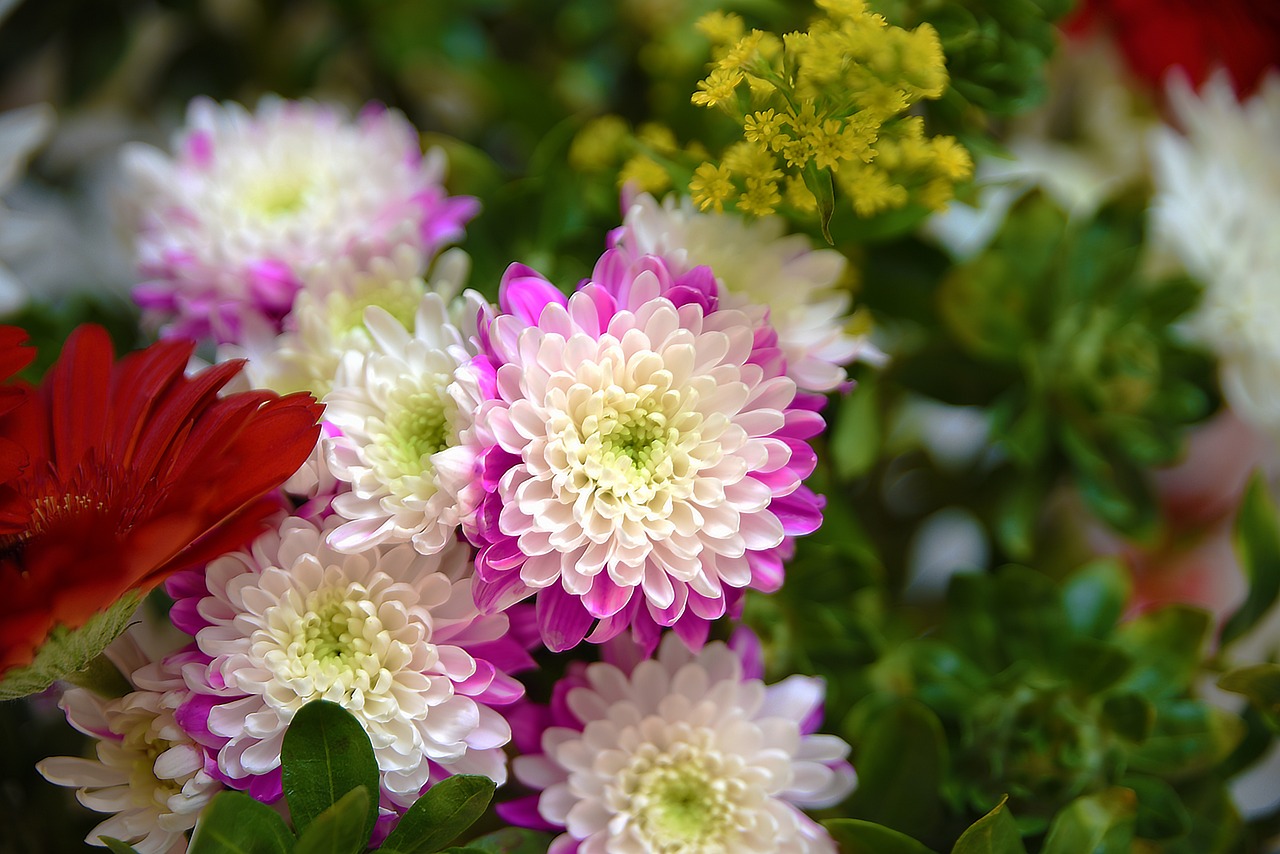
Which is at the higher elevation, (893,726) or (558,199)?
(558,199)

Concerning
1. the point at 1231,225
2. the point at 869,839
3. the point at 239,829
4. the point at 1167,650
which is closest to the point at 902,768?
the point at 869,839

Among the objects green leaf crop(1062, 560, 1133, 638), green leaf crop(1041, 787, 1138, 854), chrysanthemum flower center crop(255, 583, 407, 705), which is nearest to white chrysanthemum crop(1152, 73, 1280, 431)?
green leaf crop(1062, 560, 1133, 638)

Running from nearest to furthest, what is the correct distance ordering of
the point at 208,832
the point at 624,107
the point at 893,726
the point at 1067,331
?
the point at 208,832, the point at 893,726, the point at 1067,331, the point at 624,107

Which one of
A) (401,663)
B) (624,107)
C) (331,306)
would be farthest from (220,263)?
(624,107)

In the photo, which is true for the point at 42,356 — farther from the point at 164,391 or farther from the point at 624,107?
the point at 624,107

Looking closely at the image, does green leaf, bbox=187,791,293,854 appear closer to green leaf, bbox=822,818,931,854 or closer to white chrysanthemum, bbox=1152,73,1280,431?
green leaf, bbox=822,818,931,854

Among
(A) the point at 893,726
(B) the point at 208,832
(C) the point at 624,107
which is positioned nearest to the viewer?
(B) the point at 208,832

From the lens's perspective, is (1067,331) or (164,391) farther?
(1067,331)
